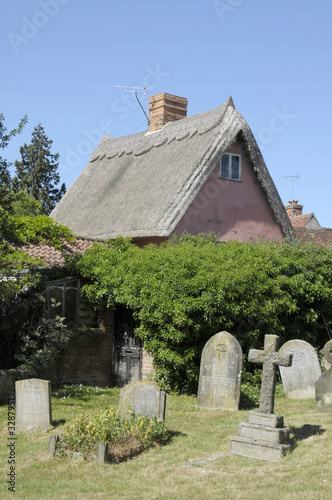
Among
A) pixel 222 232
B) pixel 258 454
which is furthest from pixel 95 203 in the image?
pixel 258 454

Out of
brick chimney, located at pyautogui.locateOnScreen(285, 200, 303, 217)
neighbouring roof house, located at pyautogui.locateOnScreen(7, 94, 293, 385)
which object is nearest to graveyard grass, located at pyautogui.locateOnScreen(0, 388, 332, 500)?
neighbouring roof house, located at pyautogui.locateOnScreen(7, 94, 293, 385)

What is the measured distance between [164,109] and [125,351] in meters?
11.1

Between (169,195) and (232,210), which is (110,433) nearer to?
(169,195)

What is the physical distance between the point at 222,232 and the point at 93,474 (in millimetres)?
12502

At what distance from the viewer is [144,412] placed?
10.5 metres

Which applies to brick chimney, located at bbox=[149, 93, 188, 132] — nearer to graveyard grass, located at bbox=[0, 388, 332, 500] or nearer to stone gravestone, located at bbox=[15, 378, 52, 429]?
stone gravestone, located at bbox=[15, 378, 52, 429]

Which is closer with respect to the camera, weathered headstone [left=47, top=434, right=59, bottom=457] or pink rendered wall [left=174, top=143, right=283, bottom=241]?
weathered headstone [left=47, top=434, right=59, bottom=457]

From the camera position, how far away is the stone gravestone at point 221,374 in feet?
40.2

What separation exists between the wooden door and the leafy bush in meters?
5.58

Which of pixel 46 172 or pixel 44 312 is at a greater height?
pixel 46 172

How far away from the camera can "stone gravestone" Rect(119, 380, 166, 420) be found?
34.2ft

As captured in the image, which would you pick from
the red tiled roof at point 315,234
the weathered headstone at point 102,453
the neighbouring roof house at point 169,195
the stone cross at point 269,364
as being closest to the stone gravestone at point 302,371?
the stone cross at point 269,364

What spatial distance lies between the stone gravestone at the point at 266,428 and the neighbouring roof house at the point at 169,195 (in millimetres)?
6522

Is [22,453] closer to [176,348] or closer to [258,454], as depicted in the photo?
[258,454]
